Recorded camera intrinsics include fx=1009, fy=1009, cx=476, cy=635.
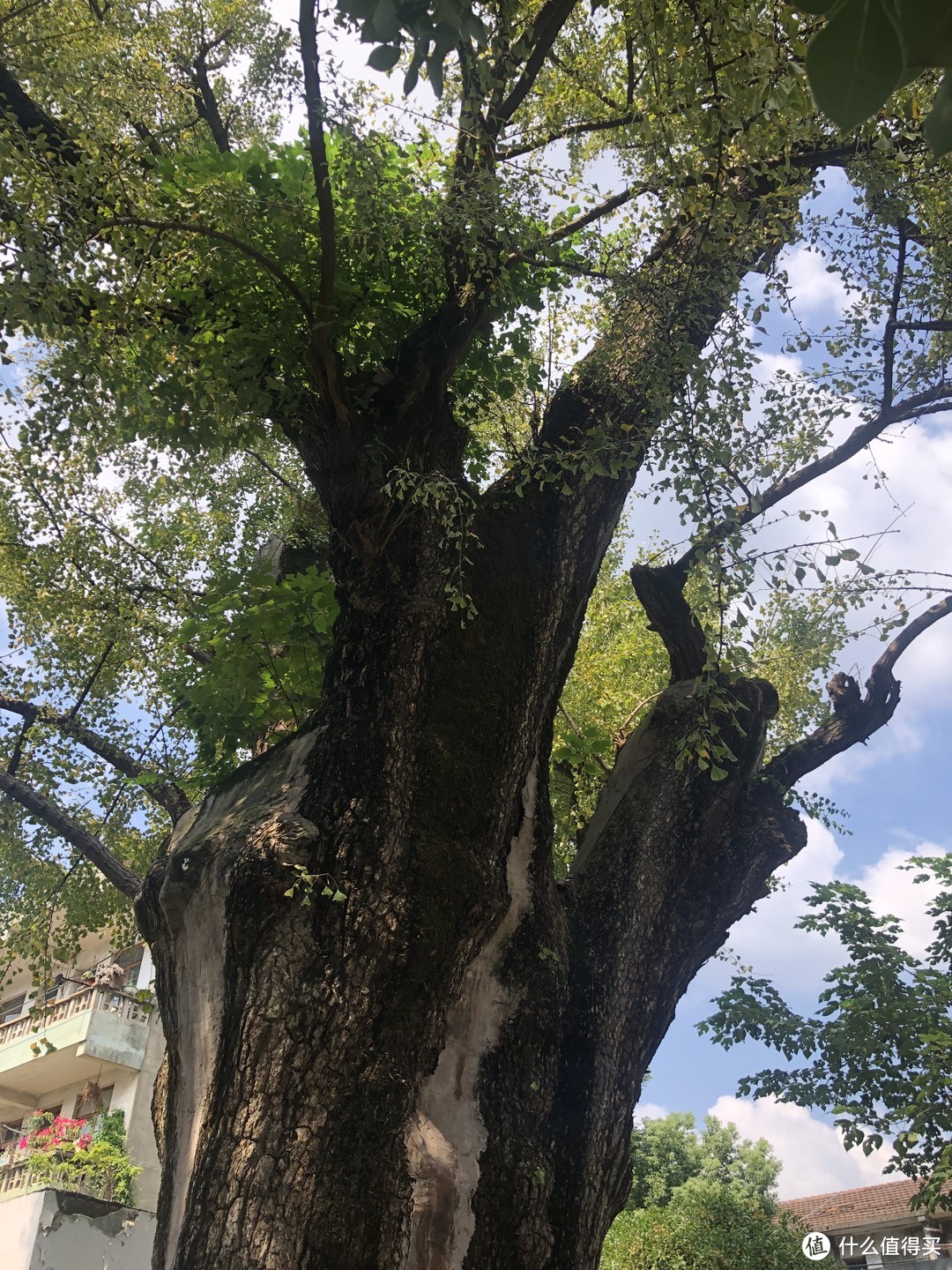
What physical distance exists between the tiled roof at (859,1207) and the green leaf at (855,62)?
71.5 feet

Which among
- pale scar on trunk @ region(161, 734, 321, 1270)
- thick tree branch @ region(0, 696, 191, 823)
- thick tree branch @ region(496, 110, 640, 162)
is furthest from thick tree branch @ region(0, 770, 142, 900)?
thick tree branch @ region(496, 110, 640, 162)

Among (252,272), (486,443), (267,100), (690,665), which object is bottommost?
(690,665)

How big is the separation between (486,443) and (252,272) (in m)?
2.59

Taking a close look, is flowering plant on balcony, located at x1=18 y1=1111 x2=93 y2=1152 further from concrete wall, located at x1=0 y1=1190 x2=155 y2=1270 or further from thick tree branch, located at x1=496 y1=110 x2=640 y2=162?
thick tree branch, located at x1=496 y1=110 x2=640 y2=162

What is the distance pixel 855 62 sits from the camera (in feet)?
3.03

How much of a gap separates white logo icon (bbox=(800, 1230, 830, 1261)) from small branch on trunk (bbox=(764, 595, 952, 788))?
1107cm

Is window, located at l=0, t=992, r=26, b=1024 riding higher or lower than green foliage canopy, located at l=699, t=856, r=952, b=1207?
higher

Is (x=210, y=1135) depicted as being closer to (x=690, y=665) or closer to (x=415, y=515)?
(x=415, y=515)

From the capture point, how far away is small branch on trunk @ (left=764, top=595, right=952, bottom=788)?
209 inches

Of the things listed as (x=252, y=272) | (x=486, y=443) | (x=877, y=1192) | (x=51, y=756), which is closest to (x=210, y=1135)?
(x=252, y=272)

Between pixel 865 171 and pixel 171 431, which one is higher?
pixel 865 171

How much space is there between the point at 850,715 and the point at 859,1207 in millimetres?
20281

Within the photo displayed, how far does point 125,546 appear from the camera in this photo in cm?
870

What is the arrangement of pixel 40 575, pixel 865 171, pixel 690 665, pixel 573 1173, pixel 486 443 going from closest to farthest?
pixel 573 1173 < pixel 865 171 < pixel 690 665 < pixel 486 443 < pixel 40 575
